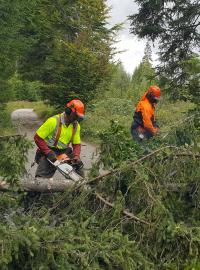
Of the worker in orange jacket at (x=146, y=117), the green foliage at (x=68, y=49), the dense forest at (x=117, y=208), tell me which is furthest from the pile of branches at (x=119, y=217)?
the green foliage at (x=68, y=49)

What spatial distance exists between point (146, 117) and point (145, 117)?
0.7 inches

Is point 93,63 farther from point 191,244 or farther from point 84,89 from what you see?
point 191,244

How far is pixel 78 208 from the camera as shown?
4766 millimetres

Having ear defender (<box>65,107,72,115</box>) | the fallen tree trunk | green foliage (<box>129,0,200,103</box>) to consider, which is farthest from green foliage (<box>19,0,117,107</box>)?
the fallen tree trunk

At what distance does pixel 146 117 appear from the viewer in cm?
781

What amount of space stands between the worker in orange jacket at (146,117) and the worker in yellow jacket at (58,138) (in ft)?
4.42

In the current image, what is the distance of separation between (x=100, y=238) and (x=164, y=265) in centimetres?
69

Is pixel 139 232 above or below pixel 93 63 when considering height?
below

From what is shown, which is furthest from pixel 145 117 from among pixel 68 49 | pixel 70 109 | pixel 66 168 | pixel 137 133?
pixel 68 49

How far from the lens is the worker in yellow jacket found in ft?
21.0

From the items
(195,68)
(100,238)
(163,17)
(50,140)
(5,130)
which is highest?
(163,17)

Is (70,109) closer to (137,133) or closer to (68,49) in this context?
(137,133)

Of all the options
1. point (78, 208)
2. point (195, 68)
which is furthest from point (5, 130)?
point (78, 208)

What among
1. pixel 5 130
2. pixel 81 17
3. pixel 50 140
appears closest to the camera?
pixel 50 140
